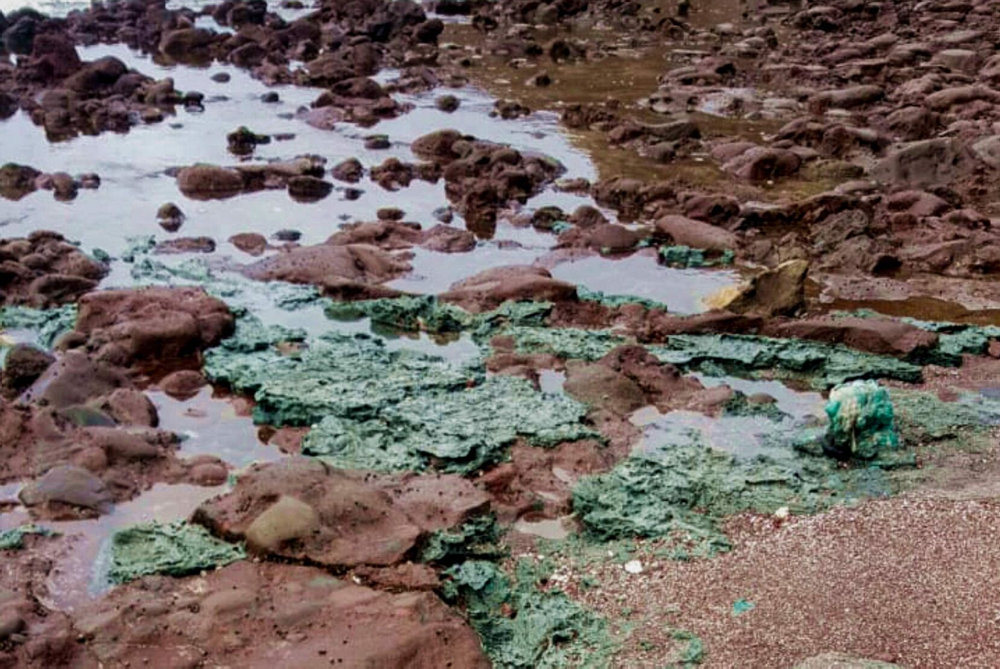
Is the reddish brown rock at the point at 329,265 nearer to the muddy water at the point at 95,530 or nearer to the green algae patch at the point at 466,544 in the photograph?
the muddy water at the point at 95,530

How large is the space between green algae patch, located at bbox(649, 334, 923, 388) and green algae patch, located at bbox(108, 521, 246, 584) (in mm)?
3758

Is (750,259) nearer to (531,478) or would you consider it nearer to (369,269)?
(369,269)

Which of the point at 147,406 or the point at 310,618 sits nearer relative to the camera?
the point at 310,618

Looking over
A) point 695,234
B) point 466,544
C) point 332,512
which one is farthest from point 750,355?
point 332,512

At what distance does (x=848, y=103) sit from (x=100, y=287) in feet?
37.6

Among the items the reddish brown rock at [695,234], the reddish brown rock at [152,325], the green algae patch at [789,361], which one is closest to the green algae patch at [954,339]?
the green algae patch at [789,361]

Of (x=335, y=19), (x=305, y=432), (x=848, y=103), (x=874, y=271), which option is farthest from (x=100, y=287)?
(x=335, y=19)

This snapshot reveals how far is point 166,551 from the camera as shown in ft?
19.1

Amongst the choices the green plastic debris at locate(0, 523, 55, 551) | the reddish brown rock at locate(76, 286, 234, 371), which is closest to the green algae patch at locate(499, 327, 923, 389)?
the reddish brown rock at locate(76, 286, 234, 371)

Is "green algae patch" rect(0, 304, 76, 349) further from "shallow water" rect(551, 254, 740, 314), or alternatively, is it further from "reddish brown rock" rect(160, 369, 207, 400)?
"shallow water" rect(551, 254, 740, 314)

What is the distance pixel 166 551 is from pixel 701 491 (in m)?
2.94

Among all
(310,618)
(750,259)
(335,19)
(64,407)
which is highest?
(310,618)

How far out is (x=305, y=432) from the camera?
7391 mm

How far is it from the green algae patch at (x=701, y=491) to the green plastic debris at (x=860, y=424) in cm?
14
